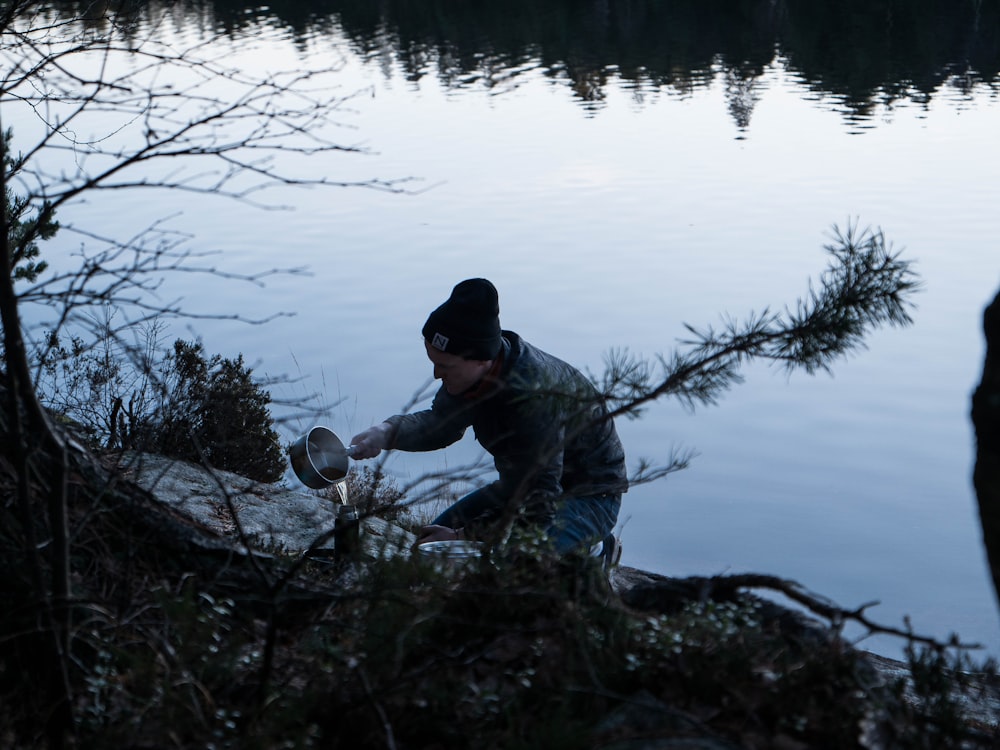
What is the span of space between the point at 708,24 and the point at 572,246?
29.1 m

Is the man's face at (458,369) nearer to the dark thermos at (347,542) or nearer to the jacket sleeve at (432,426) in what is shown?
the jacket sleeve at (432,426)

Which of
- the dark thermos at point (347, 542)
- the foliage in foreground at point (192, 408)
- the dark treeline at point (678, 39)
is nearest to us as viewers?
the dark thermos at point (347, 542)

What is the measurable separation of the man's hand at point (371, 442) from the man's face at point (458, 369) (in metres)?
0.38

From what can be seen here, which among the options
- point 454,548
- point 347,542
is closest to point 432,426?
point 347,542

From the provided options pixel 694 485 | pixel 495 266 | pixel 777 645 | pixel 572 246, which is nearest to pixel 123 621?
pixel 777 645

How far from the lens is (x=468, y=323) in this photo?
16.0ft

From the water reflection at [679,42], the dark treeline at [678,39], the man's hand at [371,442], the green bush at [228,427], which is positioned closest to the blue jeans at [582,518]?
the man's hand at [371,442]

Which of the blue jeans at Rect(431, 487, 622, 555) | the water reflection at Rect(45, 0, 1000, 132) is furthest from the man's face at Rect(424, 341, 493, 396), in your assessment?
the water reflection at Rect(45, 0, 1000, 132)

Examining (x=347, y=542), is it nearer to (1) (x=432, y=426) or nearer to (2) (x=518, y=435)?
(2) (x=518, y=435)

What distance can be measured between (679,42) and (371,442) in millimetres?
35721

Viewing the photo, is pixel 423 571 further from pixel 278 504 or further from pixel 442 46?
pixel 442 46

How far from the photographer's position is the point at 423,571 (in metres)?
3.21

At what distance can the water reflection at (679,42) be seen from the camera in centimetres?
2956

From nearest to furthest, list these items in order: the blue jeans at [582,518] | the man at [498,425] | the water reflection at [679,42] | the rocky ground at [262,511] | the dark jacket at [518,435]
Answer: the dark jacket at [518,435] < the man at [498,425] < the blue jeans at [582,518] < the rocky ground at [262,511] < the water reflection at [679,42]
